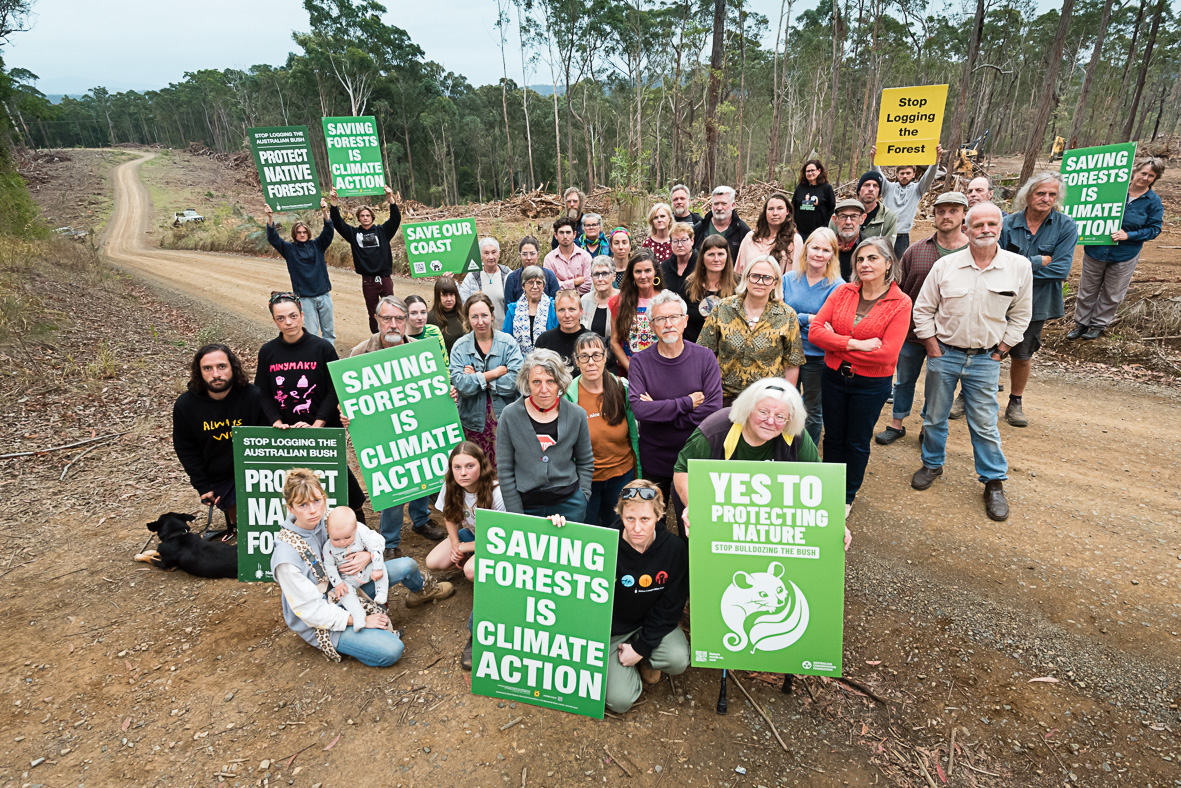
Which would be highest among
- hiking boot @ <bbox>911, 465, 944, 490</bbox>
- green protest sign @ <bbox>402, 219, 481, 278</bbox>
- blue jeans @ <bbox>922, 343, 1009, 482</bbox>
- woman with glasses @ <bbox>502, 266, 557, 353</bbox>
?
green protest sign @ <bbox>402, 219, 481, 278</bbox>

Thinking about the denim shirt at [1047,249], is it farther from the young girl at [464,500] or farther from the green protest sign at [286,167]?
the green protest sign at [286,167]

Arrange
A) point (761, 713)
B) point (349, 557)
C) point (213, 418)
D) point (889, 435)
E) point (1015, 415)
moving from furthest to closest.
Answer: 1. point (1015, 415)
2. point (889, 435)
3. point (213, 418)
4. point (349, 557)
5. point (761, 713)

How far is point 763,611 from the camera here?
305 cm

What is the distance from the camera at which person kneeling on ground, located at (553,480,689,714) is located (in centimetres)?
318

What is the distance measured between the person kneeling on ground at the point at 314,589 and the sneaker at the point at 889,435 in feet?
16.0

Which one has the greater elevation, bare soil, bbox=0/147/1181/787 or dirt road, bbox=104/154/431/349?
dirt road, bbox=104/154/431/349

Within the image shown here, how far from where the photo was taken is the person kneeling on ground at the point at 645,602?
3180mm

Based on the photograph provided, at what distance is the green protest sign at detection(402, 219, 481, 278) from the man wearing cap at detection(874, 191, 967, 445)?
546 centimetres

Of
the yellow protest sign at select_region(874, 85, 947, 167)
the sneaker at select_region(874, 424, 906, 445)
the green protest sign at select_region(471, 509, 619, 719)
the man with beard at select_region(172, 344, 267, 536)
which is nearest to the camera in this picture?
the green protest sign at select_region(471, 509, 619, 719)

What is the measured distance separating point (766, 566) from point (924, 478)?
284 cm

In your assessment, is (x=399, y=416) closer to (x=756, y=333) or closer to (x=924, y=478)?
(x=756, y=333)

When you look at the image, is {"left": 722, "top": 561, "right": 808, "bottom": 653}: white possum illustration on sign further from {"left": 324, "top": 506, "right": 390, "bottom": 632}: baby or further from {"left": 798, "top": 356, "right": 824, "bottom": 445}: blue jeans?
{"left": 324, "top": 506, "right": 390, "bottom": 632}: baby

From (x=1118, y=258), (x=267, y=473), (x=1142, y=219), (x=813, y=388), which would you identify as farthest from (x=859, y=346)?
(x=1118, y=258)

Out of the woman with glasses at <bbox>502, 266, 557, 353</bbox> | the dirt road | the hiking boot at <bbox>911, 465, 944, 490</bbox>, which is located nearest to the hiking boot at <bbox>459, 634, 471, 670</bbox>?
the woman with glasses at <bbox>502, 266, 557, 353</bbox>
